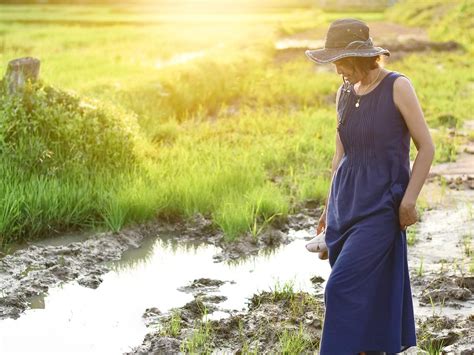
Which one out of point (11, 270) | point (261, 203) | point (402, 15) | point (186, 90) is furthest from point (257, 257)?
point (402, 15)

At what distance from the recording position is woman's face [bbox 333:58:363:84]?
3318 millimetres

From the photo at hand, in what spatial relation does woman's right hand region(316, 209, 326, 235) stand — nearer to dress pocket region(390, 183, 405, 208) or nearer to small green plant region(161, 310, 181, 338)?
dress pocket region(390, 183, 405, 208)

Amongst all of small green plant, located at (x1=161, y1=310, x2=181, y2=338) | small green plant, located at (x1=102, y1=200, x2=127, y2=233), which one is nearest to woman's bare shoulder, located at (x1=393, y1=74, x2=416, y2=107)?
small green plant, located at (x1=161, y1=310, x2=181, y2=338)

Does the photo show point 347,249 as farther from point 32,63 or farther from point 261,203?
point 32,63

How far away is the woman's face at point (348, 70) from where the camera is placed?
3.32m

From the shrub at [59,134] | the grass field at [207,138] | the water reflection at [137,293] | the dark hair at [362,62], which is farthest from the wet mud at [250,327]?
the shrub at [59,134]

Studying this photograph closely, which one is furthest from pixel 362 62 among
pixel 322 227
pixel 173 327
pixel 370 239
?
pixel 173 327

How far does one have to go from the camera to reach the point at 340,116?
11.4 feet

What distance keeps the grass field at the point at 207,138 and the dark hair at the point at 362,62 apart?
3149 mm

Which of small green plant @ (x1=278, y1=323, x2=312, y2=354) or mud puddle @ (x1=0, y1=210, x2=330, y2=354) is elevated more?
small green plant @ (x1=278, y1=323, x2=312, y2=354)

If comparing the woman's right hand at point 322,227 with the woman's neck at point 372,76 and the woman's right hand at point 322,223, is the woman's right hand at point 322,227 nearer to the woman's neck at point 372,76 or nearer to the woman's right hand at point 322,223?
the woman's right hand at point 322,223

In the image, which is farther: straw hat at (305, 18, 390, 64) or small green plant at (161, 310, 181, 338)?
small green plant at (161, 310, 181, 338)

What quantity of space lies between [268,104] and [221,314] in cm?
852

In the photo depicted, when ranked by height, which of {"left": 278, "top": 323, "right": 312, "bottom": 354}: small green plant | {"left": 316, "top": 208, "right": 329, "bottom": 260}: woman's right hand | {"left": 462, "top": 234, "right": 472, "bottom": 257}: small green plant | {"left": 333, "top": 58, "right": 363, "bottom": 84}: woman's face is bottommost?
{"left": 462, "top": 234, "right": 472, "bottom": 257}: small green plant
